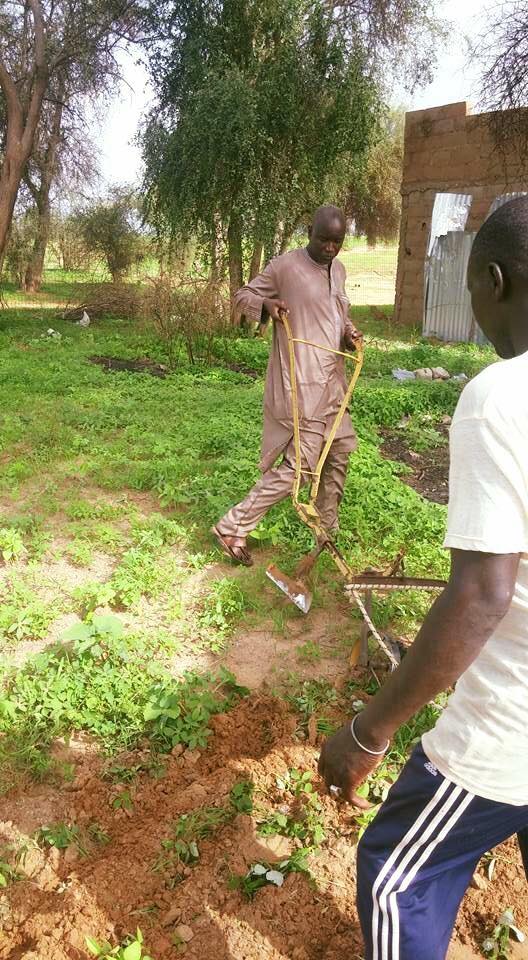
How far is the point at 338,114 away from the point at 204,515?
34.3 ft

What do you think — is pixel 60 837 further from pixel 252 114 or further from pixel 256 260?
pixel 256 260

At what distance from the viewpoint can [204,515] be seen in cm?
520

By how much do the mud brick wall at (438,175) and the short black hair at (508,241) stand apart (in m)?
12.1

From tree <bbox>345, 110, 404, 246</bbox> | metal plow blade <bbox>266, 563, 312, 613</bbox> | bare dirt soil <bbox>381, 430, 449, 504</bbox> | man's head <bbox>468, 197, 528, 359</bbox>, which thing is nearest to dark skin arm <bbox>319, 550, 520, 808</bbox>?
man's head <bbox>468, 197, 528, 359</bbox>

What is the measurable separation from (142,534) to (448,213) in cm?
1132

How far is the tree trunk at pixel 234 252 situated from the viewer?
13.1 meters

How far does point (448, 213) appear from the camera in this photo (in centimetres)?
1377

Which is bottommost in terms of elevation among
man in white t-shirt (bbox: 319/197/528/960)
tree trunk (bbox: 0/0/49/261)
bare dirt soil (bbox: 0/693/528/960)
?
bare dirt soil (bbox: 0/693/528/960)

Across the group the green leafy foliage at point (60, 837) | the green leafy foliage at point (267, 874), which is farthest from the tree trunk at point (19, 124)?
the green leafy foliage at point (267, 874)

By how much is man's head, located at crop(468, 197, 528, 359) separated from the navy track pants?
2.88ft

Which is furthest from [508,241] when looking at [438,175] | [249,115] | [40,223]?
[40,223]

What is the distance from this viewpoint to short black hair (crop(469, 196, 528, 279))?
4.60 ft

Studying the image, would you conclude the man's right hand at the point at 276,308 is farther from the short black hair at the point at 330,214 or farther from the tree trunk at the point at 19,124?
the tree trunk at the point at 19,124

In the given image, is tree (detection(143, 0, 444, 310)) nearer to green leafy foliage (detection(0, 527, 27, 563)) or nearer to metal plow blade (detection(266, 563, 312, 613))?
green leafy foliage (detection(0, 527, 27, 563))
